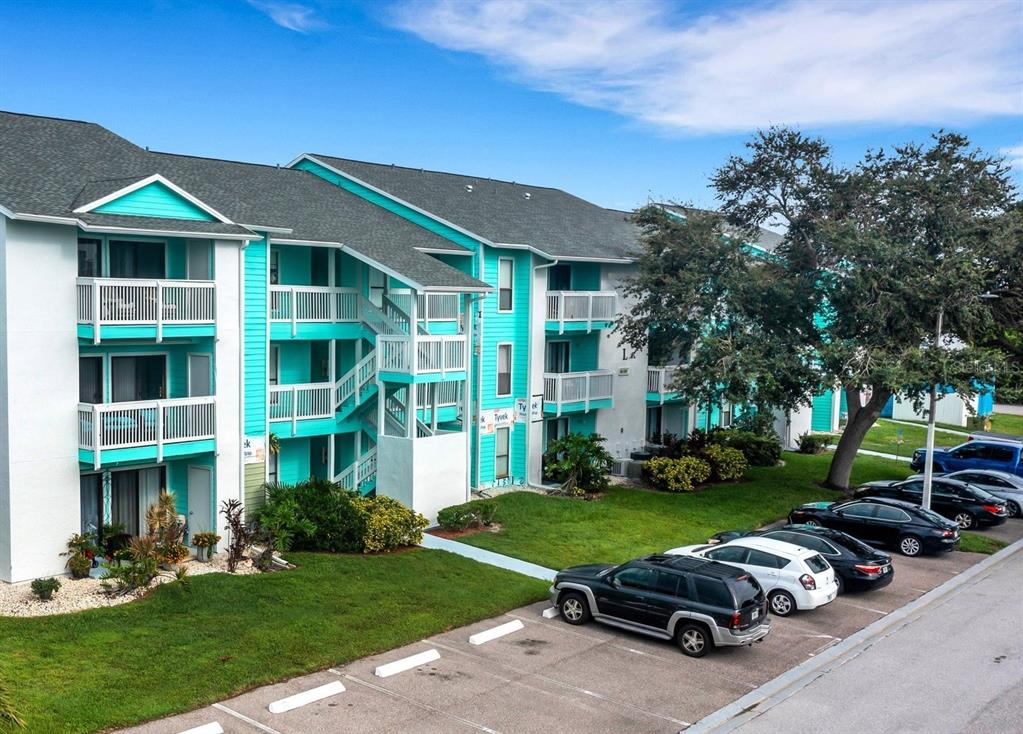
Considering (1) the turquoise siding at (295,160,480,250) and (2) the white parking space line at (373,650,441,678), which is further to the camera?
(1) the turquoise siding at (295,160,480,250)

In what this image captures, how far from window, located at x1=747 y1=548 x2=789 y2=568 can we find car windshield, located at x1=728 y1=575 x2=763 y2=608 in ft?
9.06

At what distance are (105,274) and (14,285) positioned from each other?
2264mm

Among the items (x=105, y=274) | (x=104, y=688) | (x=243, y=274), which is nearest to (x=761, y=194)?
(x=243, y=274)

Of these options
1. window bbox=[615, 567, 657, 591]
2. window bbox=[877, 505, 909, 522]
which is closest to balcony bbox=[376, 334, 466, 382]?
window bbox=[615, 567, 657, 591]

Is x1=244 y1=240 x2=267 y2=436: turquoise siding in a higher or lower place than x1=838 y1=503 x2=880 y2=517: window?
higher

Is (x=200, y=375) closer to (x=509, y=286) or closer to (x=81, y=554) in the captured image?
(x=81, y=554)

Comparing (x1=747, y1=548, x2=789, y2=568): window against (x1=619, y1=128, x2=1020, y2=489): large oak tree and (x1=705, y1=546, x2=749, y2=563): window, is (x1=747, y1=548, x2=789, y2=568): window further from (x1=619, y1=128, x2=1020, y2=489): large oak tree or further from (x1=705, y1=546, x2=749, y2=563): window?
(x1=619, y1=128, x2=1020, y2=489): large oak tree

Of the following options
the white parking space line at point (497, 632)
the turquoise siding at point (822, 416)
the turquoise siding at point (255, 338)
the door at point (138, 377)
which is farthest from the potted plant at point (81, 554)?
the turquoise siding at point (822, 416)

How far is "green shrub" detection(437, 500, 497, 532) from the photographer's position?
86.0ft

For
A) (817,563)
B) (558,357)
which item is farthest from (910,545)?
(558,357)

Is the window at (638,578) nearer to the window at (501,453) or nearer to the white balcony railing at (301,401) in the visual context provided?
the white balcony railing at (301,401)

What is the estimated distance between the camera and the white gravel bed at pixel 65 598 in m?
18.8

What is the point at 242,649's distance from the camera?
16.8 metres

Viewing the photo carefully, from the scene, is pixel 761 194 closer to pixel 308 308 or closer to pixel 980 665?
pixel 308 308
